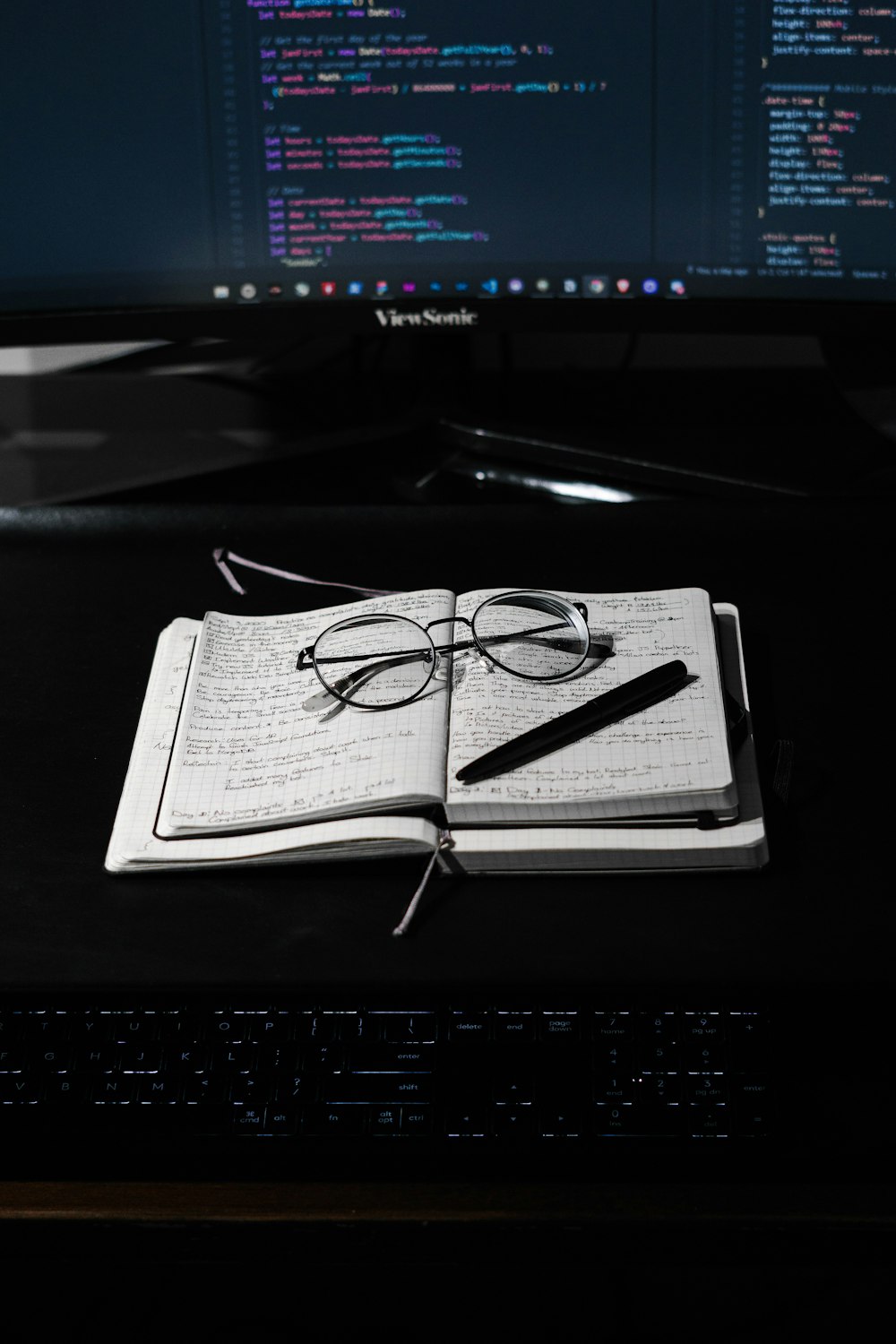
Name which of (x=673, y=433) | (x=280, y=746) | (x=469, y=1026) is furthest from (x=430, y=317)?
(x=469, y=1026)

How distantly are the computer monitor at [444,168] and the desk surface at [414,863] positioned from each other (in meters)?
0.13

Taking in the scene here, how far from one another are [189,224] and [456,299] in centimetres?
18

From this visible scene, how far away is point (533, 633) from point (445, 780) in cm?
12

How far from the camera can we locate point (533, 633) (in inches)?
26.9

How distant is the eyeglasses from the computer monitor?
251 millimetres

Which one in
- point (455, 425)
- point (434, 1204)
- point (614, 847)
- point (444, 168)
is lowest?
point (434, 1204)

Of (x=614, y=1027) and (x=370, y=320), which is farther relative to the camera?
(x=370, y=320)

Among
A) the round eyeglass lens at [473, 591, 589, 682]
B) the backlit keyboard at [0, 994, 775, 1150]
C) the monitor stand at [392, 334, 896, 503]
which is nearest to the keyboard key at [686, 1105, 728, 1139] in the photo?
the backlit keyboard at [0, 994, 775, 1150]

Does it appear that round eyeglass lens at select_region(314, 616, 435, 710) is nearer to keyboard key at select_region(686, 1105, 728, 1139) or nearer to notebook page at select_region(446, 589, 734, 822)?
notebook page at select_region(446, 589, 734, 822)

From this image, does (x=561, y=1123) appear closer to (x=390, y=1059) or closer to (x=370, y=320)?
(x=390, y=1059)

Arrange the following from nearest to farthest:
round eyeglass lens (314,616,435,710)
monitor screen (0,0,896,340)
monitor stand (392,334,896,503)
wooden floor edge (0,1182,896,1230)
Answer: wooden floor edge (0,1182,896,1230), round eyeglass lens (314,616,435,710), monitor screen (0,0,896,340), monitor stand (392,334,896,503)

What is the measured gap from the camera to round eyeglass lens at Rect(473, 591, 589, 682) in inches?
26.3

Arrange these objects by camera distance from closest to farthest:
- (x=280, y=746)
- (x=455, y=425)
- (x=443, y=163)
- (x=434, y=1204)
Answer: (x=434, y=1204), (x=280, y=746), (x=443, y=163), (x=455, y=425)

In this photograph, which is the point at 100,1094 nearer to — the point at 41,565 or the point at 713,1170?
the point at 713,1170
